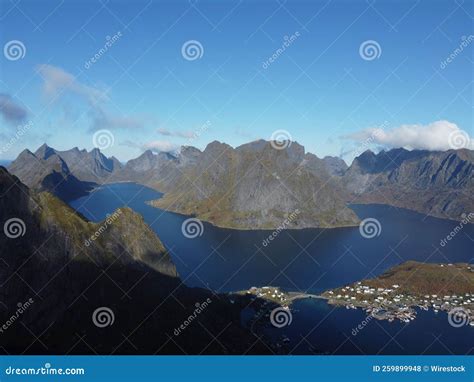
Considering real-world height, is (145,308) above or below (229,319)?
below

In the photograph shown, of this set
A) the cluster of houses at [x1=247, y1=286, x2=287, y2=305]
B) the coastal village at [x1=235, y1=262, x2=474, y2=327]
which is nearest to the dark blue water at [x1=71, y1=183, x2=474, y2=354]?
the coastal village at [x1=235, y1=262, x2=474, y2=327]

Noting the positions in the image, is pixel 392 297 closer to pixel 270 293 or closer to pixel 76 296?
pixel 270 293

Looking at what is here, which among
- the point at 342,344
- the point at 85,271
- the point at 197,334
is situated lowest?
the point at 85,271

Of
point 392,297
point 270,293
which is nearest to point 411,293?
point 392,297

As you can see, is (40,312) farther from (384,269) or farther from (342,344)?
(384,269)

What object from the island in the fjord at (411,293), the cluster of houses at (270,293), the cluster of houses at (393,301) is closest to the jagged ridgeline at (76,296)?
the cluster of houses at (270,293)

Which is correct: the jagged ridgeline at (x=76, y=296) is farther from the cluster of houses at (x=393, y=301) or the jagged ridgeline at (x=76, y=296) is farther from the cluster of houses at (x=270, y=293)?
the cluster of houses at (x=393, y=301)
